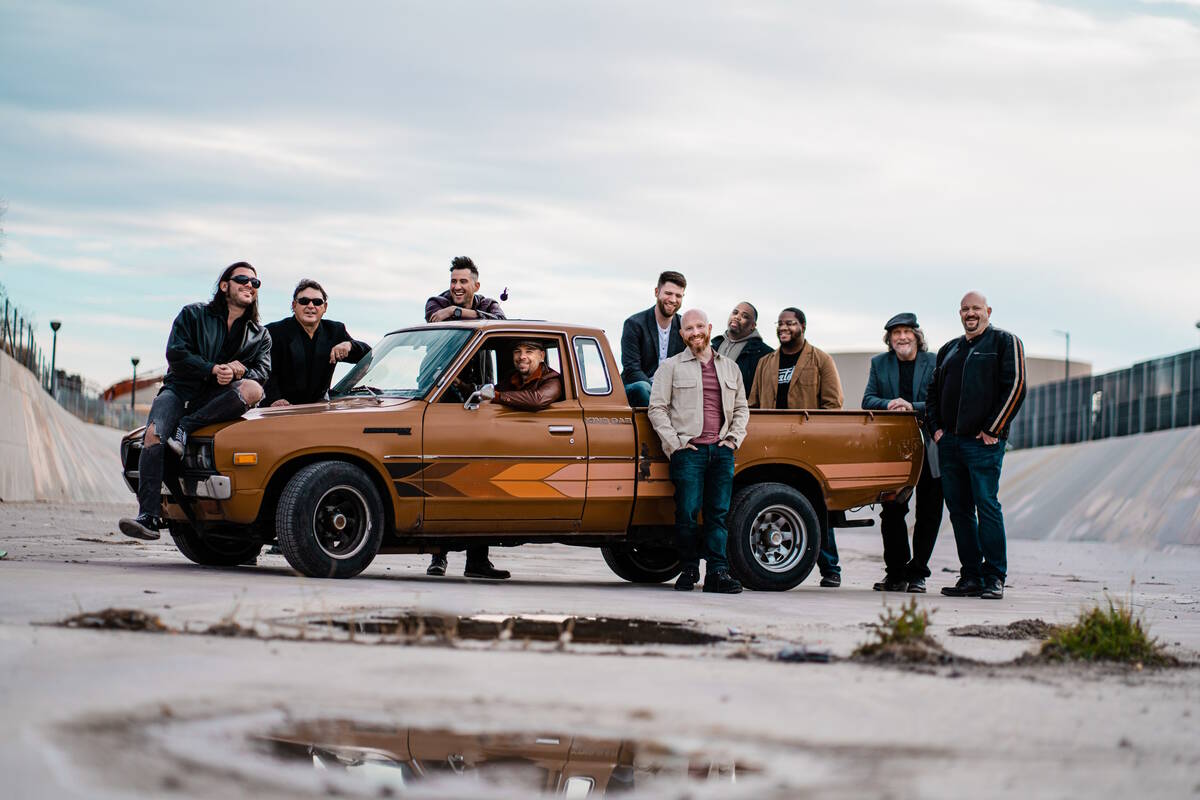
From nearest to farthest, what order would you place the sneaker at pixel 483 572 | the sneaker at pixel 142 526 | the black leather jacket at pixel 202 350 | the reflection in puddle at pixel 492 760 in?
1. the reflection in puddle at pixel 492 760
2. the sneaker at pixel 142 526
3. the black leather jacket at pixel 202 350
4. the sneaker at pixel 483 572

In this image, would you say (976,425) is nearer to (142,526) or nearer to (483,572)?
(483,572)

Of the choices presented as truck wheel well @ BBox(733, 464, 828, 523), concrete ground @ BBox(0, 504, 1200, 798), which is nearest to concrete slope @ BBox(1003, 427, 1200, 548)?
truck wheel well @ BBox(733, 464, 828, 523)

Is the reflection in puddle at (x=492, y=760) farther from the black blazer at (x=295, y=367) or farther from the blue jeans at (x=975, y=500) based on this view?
the blue jeans at (x=975, y=500)

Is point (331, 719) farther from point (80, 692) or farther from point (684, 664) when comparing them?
point (684, 664)

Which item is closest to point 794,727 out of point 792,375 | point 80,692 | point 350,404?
point 80,692

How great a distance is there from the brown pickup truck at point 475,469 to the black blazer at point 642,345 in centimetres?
47

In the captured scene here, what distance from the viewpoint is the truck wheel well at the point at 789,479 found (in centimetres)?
1098

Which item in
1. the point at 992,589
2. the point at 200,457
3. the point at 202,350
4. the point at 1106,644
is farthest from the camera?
the point at 992,589

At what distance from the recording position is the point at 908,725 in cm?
456

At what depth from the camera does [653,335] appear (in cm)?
1111

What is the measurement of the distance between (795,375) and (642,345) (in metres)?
1.46

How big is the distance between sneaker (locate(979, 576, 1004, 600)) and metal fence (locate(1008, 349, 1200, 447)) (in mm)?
19818

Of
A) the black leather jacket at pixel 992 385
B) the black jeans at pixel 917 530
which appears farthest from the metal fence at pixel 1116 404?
the black leather jacket at pixel 992 385

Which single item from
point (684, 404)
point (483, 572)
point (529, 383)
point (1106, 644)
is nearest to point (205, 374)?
point (529, 383)
